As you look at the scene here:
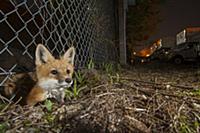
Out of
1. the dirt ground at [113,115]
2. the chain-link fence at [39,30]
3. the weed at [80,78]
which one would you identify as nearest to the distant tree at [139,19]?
the chain-link fence at [39,30]

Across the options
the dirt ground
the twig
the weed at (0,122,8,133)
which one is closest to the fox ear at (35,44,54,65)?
the dirt ground

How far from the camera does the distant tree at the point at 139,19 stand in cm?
948

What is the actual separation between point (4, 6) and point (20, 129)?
40.1 inches

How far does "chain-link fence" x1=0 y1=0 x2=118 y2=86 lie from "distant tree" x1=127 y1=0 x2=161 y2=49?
21.2 feet

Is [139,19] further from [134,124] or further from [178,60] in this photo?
[134,124]

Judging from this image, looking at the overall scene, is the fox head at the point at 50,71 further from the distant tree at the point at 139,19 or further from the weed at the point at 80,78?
the distant tree at the point at 139,19

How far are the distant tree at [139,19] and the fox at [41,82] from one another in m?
7.52

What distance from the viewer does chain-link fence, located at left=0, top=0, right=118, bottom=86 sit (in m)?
1.70

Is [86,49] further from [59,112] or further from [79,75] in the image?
[59,112]

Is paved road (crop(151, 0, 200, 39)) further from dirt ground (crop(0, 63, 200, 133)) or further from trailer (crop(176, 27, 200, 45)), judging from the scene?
dirt ground (crop(0, 63, 200, 133))

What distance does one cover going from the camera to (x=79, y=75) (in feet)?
Answer: 5.53

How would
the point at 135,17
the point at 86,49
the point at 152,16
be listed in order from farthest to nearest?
1. the point at 152,16
2. the point at 135,17
3. the point at 86,49

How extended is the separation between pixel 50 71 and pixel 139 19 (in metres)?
8.39

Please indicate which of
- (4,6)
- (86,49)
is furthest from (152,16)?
(4,6)
